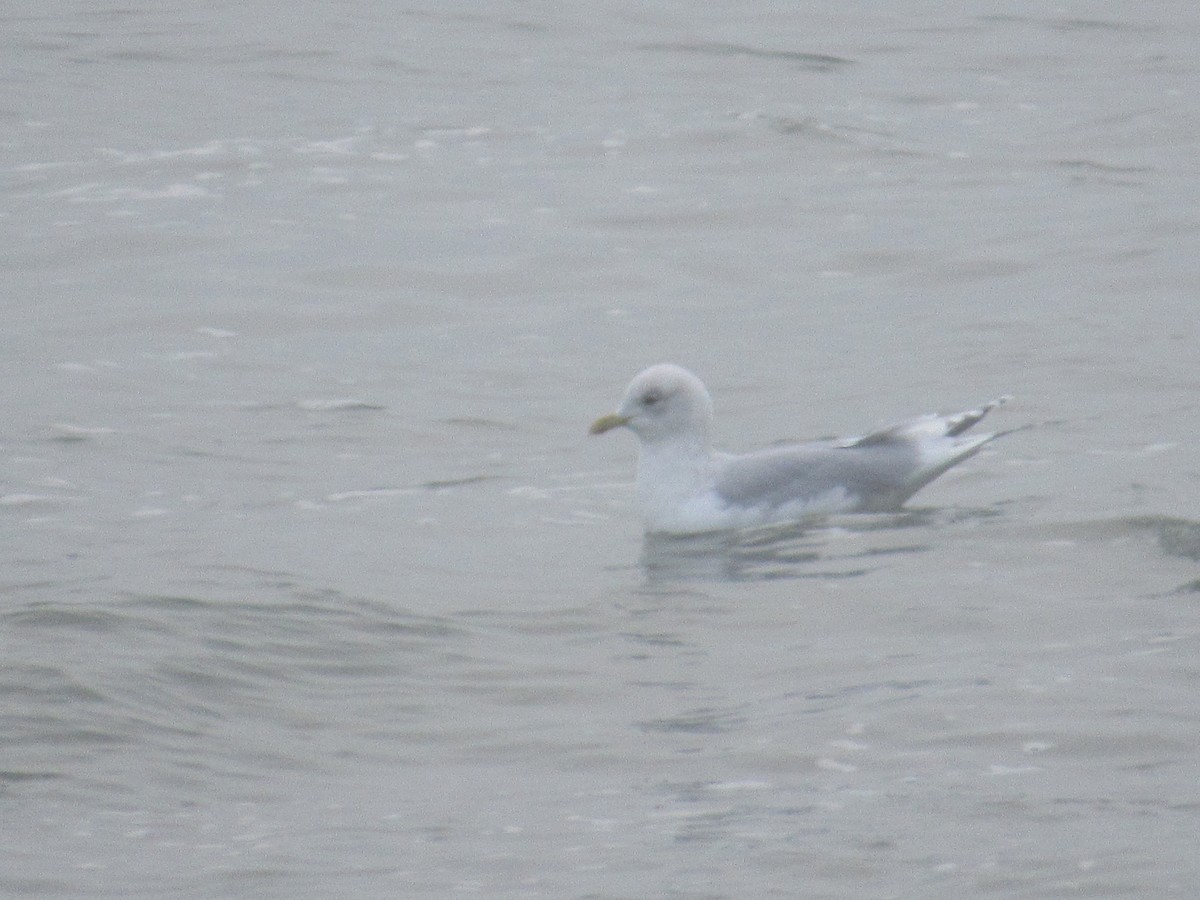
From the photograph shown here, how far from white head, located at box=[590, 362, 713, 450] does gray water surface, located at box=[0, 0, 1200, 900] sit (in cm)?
52

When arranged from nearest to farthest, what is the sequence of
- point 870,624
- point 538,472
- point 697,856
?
1. point 697,856
2. point 870,624
3. point 538,472

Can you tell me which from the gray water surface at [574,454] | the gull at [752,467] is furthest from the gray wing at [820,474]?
the gray water surface at [574,454]

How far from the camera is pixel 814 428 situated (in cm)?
1176

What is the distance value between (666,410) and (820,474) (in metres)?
0.76

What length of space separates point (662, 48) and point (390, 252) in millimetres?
7396

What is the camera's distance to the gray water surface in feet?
20.6

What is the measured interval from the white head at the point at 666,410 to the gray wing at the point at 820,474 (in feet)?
0.78

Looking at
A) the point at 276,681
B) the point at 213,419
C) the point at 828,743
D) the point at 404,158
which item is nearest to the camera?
the point at 828,743

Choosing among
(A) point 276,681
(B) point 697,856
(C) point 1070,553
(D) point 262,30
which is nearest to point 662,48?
(D) point 262,30

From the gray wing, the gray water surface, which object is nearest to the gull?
the gray wing

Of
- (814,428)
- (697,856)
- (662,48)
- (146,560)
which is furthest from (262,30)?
(697,856)

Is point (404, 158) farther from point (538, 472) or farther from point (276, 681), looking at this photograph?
point (276, 681)

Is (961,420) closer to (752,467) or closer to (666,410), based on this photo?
(752,467)

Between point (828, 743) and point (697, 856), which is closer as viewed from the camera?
point (697, 856)
